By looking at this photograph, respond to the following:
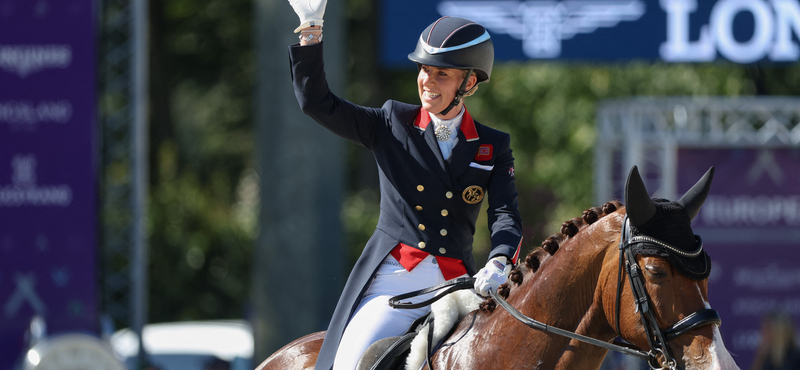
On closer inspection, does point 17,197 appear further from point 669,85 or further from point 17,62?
point 669,85

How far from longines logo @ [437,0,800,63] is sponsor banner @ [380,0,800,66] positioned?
0.03 ft

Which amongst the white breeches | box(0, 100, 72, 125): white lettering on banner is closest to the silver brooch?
the white breeches

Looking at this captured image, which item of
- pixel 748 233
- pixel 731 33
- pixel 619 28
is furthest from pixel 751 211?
pixel 619 28

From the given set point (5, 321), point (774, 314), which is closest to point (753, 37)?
point (774, 314)

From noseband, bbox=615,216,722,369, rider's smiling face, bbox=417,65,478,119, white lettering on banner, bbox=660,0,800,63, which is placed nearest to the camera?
noseband, bbox=615,216,722,369

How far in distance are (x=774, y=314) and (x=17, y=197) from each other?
7225 mm

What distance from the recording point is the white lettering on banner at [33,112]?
7602 mm

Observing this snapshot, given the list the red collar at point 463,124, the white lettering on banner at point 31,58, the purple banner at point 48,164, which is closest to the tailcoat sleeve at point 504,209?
the red collar at point 463,124

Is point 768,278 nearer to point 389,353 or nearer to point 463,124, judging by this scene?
point 463,124

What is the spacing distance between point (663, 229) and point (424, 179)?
89 cm

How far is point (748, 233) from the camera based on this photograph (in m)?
8.81

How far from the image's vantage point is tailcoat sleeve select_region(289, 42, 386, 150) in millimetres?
2846

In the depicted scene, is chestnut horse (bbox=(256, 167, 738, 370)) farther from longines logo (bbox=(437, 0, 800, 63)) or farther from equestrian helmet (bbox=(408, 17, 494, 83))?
longines logo (bbox=(437, 0, 800, 63))

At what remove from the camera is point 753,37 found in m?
8.66
